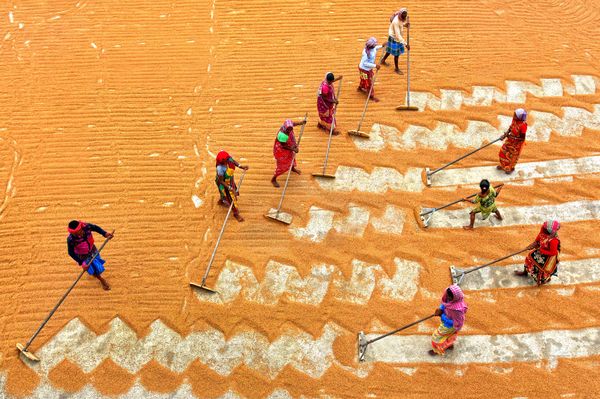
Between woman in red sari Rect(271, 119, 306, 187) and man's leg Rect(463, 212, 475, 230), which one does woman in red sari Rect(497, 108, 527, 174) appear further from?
woman in red sari Rect(271, 119, 306, 187)

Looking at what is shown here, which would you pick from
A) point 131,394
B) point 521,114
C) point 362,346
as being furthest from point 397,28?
point 131,394

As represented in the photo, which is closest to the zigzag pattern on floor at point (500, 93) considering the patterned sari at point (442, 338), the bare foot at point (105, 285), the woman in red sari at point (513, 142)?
the woman in red sari at point (513, 142)

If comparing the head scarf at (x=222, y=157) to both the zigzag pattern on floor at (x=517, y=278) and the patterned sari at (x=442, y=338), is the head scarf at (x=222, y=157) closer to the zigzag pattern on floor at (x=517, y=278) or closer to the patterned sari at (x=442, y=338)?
the patterned sari at (x=442, y=338)

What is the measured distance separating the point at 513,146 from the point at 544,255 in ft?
7.91

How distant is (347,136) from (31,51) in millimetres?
7952

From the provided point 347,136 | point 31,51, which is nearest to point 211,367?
point 347,136

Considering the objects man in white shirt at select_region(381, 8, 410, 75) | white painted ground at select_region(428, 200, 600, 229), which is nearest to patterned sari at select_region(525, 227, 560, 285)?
white painted ground at select_region(428, 200, 600, 229)

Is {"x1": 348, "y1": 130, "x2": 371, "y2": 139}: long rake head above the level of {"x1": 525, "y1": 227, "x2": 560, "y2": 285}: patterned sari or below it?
above

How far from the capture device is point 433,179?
8.39m

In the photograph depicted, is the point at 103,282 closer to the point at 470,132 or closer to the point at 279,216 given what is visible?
the point at 279,216

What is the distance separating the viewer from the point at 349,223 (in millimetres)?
7754

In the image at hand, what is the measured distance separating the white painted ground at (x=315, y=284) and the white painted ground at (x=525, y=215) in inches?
44.7

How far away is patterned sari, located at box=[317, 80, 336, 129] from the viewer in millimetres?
8484

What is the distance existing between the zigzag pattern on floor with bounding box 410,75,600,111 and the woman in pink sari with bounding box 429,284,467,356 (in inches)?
200
